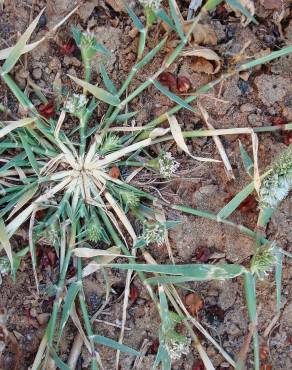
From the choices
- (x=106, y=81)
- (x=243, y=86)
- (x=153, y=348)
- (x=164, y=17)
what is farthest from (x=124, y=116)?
(x=153, y=348)

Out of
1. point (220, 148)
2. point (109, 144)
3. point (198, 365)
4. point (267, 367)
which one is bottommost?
point (267, 367)

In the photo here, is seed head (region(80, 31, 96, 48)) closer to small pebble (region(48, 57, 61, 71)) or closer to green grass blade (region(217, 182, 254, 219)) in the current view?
small pebble (region(48, 57, 61, 71))

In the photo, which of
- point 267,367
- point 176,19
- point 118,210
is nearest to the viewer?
point 176,19

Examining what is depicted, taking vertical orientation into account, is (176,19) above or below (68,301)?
above

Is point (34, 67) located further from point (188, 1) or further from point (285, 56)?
point (285, 56)

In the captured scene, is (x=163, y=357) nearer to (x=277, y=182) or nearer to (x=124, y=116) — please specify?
(x=277, y=182)

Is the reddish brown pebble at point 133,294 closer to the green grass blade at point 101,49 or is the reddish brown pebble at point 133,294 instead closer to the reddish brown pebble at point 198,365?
the reddish brown pebble at point 198,365

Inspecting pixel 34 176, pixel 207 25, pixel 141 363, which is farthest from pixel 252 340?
pixel 207 25

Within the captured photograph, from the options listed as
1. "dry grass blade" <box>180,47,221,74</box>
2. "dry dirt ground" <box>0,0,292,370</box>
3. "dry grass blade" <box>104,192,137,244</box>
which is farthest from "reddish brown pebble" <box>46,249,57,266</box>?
"dry grass blade" <box>180,47,221,74</box>
